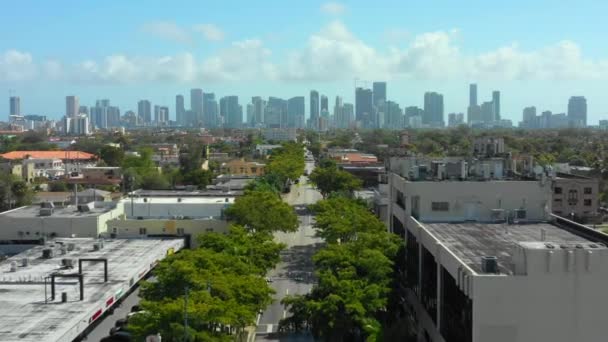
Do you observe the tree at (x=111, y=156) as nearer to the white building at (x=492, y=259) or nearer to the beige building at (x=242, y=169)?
the beige building at (x=242, y=169)

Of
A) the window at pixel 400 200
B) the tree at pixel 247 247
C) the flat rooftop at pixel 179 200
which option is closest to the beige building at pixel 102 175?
the flat rooftop at pixel 179 200

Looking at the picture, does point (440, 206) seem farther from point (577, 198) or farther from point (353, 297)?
point (577, 198)

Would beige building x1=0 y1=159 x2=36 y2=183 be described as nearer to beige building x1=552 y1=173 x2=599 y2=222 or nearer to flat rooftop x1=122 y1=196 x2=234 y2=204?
flat rooftop x1=122 y1=196 x2=234 y2=204

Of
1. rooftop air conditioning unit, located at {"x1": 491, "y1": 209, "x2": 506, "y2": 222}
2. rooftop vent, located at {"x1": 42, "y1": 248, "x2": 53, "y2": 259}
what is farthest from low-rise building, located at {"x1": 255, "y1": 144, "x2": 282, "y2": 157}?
rooftop air conditioning unit, located at {"x1": 491, "y1": 209, "x2": 506, "y2": 222}

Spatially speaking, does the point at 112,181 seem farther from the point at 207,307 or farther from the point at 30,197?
the point at 207,307

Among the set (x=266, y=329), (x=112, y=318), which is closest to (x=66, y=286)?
(x=112, y=318)

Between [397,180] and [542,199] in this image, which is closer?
[542,199]

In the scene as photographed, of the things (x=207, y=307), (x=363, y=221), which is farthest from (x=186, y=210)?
(x=207, y=307)

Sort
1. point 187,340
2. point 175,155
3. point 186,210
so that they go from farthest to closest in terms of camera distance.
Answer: point 175,155 → point 186,210 → point 187,340
